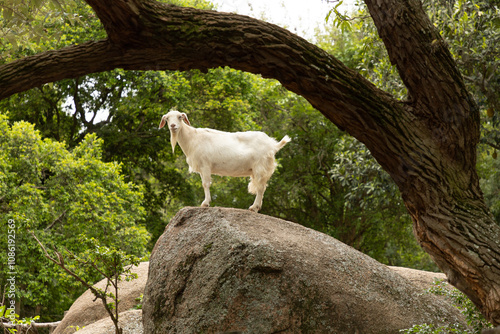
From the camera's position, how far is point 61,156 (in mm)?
16031

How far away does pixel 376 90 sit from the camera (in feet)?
16.4

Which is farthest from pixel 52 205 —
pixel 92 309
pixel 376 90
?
pixel 376 90

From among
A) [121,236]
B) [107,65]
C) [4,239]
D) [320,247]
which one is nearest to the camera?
[107,65]

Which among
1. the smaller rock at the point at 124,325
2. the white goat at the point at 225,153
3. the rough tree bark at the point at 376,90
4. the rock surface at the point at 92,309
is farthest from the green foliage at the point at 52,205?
the rough tree bark at the point at 376,90

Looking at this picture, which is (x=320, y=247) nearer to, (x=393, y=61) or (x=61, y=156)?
(x=393, y=61)

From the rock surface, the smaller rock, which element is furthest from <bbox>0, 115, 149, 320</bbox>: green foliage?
the smaller rock

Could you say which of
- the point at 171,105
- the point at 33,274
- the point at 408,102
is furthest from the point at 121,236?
the point at 408,102

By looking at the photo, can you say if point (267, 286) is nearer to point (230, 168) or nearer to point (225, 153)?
point (230, 168)

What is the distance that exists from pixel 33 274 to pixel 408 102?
44.0 feet

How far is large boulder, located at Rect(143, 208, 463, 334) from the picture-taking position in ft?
22.5

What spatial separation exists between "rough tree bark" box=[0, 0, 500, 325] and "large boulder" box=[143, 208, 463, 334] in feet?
7.86

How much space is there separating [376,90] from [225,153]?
128 inches

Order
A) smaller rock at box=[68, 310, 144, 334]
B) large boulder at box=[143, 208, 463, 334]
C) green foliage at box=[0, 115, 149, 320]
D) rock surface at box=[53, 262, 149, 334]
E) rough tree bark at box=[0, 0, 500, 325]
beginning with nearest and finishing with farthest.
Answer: rough tree bark at box=[0, 0, 500, 325] → large boulder at box=[143, 208, 463, 334] → smaller rock at box=[68, 310, 144, 334] → rock surface at box=[53, 262, 149, 334] → green foliage at box=[0, 115, 149, 320]

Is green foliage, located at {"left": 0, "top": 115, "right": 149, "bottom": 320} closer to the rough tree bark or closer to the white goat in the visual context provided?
the white goat
